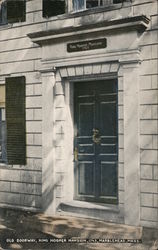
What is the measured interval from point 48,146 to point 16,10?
3450mm

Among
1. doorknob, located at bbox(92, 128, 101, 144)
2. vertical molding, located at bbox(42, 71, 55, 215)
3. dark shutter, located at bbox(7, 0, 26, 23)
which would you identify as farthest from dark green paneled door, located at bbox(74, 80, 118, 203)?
dark shutter, located at bbox(7, 0, 26, 23)

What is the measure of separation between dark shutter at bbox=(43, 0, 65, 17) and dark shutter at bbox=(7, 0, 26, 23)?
68cm

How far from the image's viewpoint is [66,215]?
7.88 meters

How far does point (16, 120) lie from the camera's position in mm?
8789

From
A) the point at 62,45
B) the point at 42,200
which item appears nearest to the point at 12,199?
the point at 42,200

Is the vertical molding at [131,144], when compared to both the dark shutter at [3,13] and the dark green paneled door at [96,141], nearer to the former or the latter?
the dark green paneled door at [96,141]

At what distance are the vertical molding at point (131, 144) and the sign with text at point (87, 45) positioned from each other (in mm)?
715

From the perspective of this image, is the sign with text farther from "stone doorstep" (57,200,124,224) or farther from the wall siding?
"stone doorstep" (57,200,124,224)

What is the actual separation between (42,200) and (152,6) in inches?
188

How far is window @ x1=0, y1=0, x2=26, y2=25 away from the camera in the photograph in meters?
8.70

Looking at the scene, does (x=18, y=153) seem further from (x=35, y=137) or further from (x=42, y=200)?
(x=42, y=200)

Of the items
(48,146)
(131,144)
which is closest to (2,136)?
(48,146)

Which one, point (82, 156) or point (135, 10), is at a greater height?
point (135, 10)

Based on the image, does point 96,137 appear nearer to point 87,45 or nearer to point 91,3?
point 87,45
